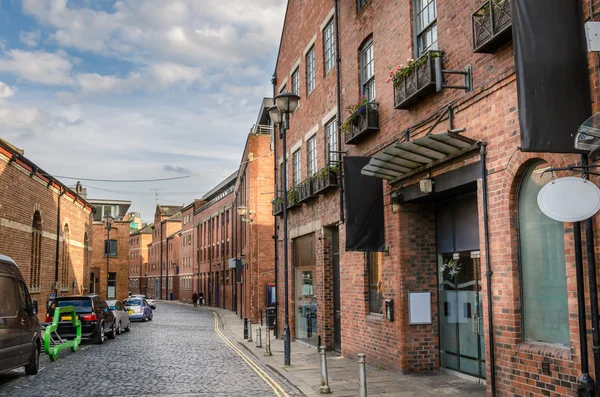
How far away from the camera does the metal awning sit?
9.44 meters

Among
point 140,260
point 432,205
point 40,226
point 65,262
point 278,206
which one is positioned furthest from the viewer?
point 140,260

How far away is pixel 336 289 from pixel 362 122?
18.1ft

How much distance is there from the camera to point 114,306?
84.5 ft

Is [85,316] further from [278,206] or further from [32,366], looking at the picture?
[278,206]

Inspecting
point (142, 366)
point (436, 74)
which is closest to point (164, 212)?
point (142, 366)

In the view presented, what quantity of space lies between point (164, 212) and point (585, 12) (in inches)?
3396

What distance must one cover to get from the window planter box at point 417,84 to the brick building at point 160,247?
247 feet

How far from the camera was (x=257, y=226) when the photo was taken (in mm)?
35406

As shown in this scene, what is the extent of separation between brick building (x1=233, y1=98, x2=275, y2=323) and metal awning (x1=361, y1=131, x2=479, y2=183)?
20.7 meters

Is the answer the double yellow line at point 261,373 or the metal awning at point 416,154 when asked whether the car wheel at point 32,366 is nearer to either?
the double yellow line at point 261,373

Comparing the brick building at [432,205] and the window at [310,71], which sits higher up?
the window at [310,71]

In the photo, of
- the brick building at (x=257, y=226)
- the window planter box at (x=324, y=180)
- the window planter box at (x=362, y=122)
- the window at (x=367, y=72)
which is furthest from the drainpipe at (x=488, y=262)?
the brick building at (x=257, y=226)

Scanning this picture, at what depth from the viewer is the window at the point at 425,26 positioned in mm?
11164

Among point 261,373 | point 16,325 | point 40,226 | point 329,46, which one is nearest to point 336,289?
point 261,373
